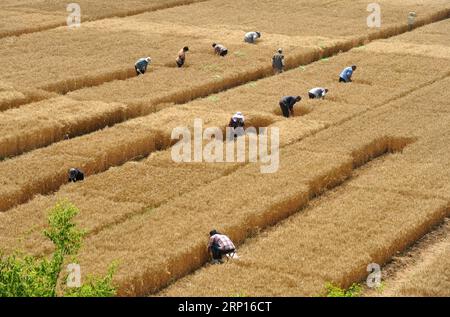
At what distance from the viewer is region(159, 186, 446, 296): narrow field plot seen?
1881 cm

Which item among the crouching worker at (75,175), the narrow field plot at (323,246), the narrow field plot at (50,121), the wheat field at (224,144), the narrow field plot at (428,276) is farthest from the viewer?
the narrow field plot at (50,121)

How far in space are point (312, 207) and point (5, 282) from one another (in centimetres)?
1150

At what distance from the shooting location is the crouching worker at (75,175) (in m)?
26.0

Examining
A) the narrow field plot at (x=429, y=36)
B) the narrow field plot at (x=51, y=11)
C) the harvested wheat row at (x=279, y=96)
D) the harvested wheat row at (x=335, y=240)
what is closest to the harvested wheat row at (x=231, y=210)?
the harvested wheat row at (x=335, y=240)

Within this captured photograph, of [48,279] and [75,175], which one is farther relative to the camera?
[75,175]

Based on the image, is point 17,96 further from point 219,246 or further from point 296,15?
point 296,15

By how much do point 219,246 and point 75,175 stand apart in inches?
288

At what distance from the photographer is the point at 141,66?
39.9 m

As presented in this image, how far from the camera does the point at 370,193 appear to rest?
2475 centimetres

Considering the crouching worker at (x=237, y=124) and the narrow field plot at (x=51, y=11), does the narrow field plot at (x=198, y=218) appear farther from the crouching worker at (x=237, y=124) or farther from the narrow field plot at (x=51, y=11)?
the narrow field plot at (x=51, y=11)

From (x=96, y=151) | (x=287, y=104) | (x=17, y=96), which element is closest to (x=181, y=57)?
(x=17, y=96)

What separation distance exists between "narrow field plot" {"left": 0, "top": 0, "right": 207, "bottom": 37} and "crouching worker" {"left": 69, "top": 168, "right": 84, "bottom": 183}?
25.4 meters

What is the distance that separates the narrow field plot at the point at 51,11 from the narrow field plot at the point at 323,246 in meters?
31.4

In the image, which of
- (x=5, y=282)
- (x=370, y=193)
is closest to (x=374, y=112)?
(x=370, y=193)
